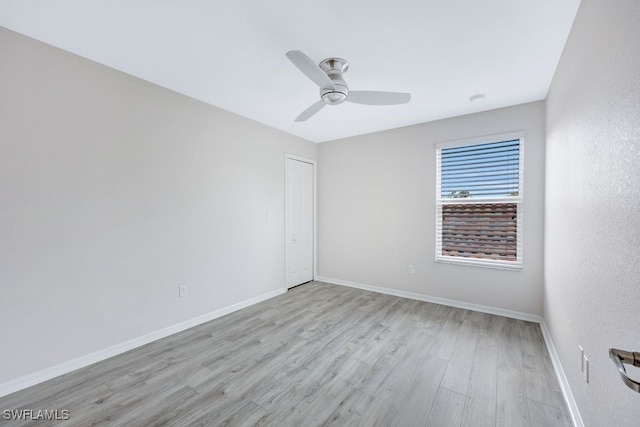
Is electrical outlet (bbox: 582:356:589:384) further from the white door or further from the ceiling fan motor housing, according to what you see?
the white door

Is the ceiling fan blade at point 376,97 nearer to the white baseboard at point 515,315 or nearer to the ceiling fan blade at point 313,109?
the ceiling fan blade at point 313,109

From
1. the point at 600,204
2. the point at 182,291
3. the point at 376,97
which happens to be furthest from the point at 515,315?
the point at 182,291

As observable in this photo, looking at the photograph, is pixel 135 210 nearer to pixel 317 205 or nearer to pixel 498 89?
pixel 317 205

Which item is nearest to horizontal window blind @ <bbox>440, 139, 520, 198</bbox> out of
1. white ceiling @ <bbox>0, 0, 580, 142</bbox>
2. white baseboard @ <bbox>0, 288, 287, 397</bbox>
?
white ceiling @ <bbox>0, 0, 580, 142</bbox>

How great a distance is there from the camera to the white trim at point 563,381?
158 cm

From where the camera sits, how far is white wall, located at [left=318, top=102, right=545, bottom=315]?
3025mm

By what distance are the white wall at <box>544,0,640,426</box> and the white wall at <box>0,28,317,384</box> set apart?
10.8 ft

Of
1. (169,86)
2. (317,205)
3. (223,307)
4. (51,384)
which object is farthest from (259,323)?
(169,86)

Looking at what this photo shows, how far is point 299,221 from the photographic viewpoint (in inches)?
179

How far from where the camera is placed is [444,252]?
12.0 ft

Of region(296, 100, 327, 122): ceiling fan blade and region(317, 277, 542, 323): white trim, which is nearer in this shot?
region(296, 100, 327, 122): ceiling fan blade

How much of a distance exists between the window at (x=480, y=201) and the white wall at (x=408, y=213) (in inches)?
3.7

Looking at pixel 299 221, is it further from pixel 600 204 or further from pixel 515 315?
pixel 600 204

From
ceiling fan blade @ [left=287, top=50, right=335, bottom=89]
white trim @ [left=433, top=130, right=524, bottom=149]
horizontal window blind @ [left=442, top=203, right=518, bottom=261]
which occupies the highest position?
ceiling fan blade @ [left=287, top=50, right=335, bottom=89]
